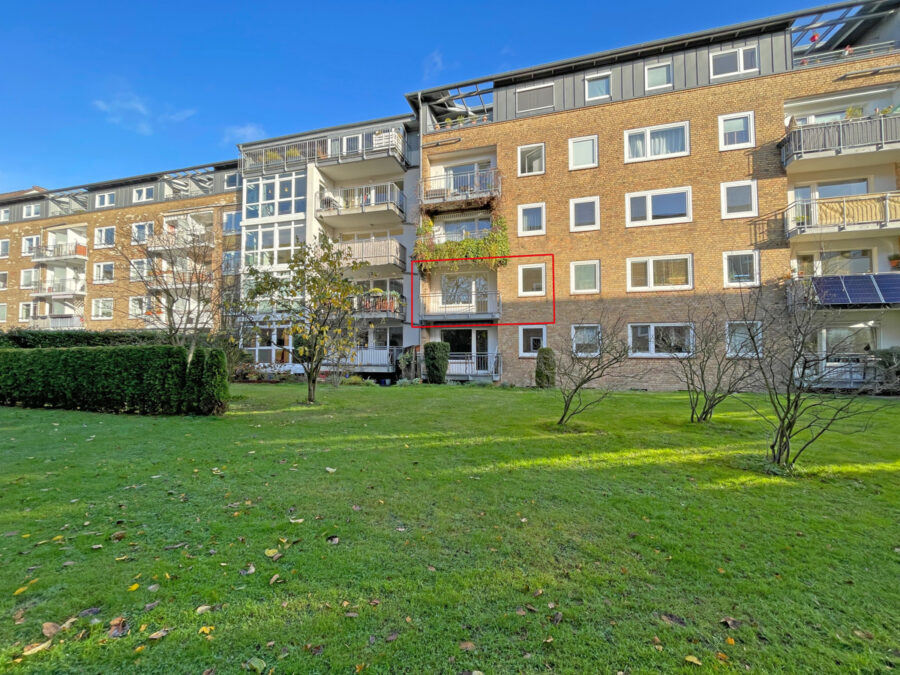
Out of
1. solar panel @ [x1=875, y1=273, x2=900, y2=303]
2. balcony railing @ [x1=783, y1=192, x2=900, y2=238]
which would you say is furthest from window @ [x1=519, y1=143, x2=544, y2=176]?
solar panel @ [x1=875, y1=273, x2=900, y2=303]

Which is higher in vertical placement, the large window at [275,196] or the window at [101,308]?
the large window at [275,196]

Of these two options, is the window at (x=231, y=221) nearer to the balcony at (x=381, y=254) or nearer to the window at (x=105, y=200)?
the balcony at (x=381, y=254)

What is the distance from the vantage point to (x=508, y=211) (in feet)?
60.7

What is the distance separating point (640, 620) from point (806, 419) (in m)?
8.19

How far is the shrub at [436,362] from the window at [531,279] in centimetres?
467

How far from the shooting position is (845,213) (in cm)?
1403

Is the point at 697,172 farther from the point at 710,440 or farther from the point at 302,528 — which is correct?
the point at 302,528

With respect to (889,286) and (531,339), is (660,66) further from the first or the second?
(531,339)

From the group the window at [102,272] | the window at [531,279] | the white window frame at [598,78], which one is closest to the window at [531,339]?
the window at [531,279]

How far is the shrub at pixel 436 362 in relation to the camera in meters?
17.0

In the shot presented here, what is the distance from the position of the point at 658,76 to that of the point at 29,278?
1808 inches

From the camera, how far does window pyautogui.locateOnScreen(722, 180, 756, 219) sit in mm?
15367

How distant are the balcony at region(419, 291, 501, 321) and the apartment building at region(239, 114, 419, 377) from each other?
1438 millimetres

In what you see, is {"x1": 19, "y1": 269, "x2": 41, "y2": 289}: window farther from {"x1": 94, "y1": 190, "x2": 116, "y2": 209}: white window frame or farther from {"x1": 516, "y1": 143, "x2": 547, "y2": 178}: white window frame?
{"x1": 516, "y1": 143, "x2": 547, "y2": 178}: white window frame
